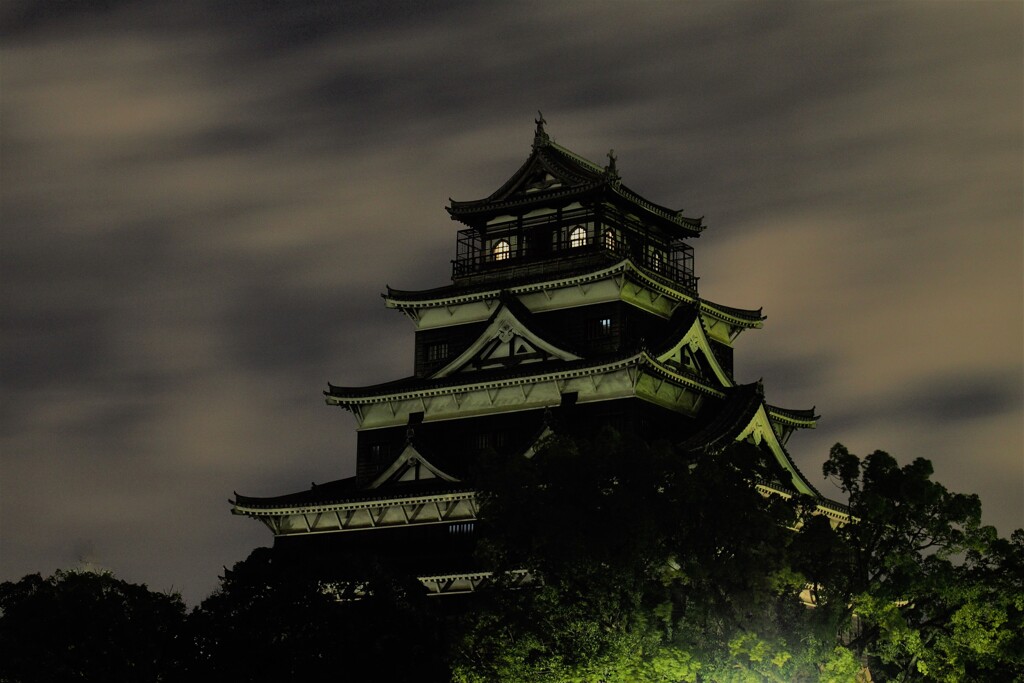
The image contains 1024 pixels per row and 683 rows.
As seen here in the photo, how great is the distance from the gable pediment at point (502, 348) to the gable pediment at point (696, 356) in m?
4.83

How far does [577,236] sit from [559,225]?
896mm

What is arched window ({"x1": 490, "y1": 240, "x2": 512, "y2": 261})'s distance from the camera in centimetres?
6956

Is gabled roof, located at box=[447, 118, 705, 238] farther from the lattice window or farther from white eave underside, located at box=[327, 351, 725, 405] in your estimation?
white eave underside, located at box=[327, 351, 725, 405]

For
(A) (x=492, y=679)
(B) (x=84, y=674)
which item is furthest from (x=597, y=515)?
(B) (x=84, y=674)

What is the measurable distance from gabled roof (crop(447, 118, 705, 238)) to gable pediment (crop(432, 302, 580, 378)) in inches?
227

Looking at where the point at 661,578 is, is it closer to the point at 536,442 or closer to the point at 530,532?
the point at 530,532

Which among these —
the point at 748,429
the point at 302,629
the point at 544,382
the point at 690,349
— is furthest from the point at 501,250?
the point at 302,629

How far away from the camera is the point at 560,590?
44.7m

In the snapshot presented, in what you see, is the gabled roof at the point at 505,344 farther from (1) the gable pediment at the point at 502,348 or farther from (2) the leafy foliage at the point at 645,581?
(2) the leafy foliage at the point at 645,581

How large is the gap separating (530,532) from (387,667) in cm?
569

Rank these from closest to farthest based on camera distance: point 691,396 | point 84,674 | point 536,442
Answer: point 84,674 → point 536,442 → point 691,396

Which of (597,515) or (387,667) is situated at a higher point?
(597,515)

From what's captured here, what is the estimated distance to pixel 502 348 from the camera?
213 feet

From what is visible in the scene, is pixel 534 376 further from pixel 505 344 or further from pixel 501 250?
pixel 501 250
